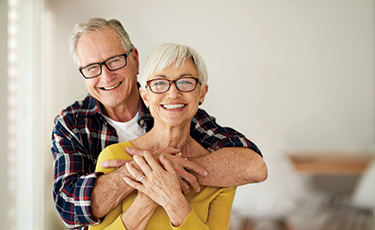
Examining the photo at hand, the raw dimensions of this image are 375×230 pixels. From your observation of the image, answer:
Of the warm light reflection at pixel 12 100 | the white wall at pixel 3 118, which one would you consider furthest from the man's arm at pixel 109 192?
the warm light reflection at pixel 12 100

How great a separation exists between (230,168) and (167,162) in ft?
0.89

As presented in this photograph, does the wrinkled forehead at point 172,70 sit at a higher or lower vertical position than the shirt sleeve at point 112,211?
higher

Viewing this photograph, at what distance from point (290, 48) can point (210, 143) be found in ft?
9.77

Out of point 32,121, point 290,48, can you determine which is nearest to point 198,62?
point 32,121

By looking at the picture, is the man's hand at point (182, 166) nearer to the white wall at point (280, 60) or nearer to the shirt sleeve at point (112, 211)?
the shirt sleeve at point (112, 211)

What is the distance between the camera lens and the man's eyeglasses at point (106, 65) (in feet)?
4.73

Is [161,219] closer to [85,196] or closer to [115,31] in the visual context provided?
[85,196]

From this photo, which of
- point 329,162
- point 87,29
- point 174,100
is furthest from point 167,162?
point 329,162

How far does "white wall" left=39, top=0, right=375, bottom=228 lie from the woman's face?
6.76ft

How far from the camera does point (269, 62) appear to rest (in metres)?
3.89

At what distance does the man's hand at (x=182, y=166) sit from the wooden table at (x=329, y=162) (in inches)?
122

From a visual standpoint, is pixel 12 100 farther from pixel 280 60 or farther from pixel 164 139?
pixel 280 60

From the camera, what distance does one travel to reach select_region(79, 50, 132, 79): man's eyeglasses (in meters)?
1.44

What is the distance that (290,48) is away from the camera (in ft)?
13.0
